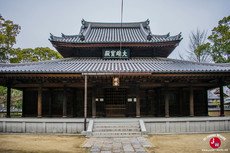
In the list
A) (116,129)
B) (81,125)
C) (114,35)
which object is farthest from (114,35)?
(116,129)

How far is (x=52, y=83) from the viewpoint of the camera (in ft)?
57.3

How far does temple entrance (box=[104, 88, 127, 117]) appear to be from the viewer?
1884cm

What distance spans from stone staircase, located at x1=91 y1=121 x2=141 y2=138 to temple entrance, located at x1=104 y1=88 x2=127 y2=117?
11.1ft

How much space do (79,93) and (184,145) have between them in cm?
1071

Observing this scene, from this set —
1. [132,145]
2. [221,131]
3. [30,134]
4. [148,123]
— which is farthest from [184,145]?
[30,134]

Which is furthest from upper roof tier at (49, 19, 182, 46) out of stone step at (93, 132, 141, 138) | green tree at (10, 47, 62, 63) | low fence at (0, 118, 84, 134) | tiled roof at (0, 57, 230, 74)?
green tree at (10, 47, 62, 63)

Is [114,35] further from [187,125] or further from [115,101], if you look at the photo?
[187,125]

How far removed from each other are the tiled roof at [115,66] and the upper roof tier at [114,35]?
1.93 m

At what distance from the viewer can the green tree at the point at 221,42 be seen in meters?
28.9

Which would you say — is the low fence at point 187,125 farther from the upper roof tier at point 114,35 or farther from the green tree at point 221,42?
the green tree at point 221,42

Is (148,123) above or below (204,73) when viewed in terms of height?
below

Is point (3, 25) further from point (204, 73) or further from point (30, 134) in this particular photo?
point (204, 73)

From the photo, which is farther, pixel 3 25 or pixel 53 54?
pixel 53 54

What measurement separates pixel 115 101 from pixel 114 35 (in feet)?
29.2
